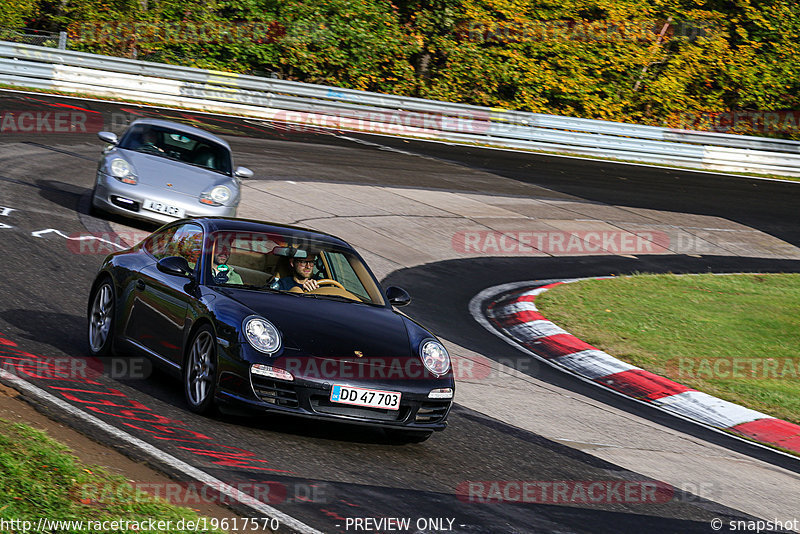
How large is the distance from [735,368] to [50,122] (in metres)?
15.2

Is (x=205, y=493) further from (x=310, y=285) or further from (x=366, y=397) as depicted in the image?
(x=310, y=285)

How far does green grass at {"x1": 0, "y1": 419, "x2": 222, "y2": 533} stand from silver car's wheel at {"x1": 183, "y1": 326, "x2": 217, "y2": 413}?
146cm

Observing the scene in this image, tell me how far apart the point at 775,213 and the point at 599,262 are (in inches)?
348

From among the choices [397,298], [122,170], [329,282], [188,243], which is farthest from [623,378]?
[122,170]

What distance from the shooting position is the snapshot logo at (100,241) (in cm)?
1181

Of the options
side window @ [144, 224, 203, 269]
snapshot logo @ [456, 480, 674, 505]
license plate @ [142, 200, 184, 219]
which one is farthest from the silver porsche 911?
snapshot logo @ [456, 480, 674, 505]

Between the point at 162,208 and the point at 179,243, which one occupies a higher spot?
the point at 179,243

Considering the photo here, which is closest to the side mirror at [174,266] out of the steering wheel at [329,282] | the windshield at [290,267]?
the windshield at [290,267]

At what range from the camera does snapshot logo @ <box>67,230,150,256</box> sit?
1181 cm

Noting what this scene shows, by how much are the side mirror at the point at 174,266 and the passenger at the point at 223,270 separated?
20 cm

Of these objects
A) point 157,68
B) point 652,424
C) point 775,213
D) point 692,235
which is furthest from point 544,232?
point 157,68

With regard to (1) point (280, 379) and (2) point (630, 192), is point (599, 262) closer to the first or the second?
(2) point (630, 192)

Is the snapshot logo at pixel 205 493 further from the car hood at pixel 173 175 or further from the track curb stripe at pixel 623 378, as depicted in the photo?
the car hood at pixel 173 175

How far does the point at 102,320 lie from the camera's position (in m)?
8.16
